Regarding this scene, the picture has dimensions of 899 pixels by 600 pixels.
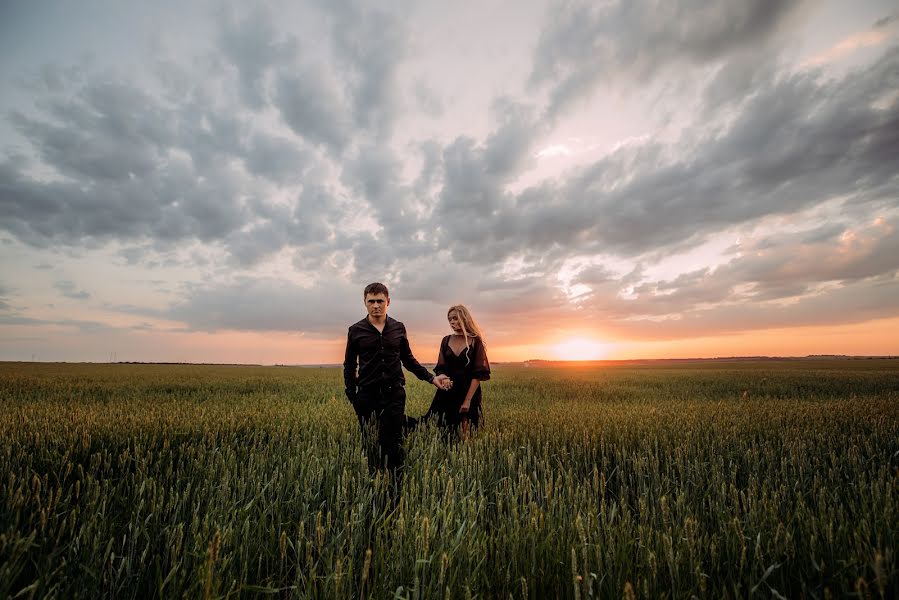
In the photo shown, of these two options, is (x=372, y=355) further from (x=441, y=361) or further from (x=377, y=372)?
(x=441, y=361)

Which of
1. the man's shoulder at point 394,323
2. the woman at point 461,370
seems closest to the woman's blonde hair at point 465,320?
the woman at point 461,370

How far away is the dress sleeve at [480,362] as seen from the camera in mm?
A: 6031

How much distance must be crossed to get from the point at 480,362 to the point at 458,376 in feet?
1.51

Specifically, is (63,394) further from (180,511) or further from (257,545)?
(257,545)

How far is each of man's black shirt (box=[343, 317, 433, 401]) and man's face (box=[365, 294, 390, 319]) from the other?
0.58ft

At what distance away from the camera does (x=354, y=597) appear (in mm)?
1938

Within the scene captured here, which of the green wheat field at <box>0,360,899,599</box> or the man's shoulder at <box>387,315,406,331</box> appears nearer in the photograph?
the green wheat field at <box>0,360,899,599</box>

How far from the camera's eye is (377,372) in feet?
16.7

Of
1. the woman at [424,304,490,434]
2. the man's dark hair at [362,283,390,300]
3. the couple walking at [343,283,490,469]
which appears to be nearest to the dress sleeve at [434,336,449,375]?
the woman at [424,304,490,434]

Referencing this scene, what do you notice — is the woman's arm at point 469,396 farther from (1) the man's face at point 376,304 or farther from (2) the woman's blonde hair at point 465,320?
(1) the man's face at point 376,304

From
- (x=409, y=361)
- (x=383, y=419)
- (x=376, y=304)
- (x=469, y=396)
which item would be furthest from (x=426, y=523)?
(x=469, y=396)

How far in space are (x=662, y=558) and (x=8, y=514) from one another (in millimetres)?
3902

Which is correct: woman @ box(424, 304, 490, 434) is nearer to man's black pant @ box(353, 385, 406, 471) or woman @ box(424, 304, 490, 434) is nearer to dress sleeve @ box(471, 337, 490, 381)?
dress sleeve @ box(471, 337, 490, 381)

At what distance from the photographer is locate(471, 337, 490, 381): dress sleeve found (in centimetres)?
603
